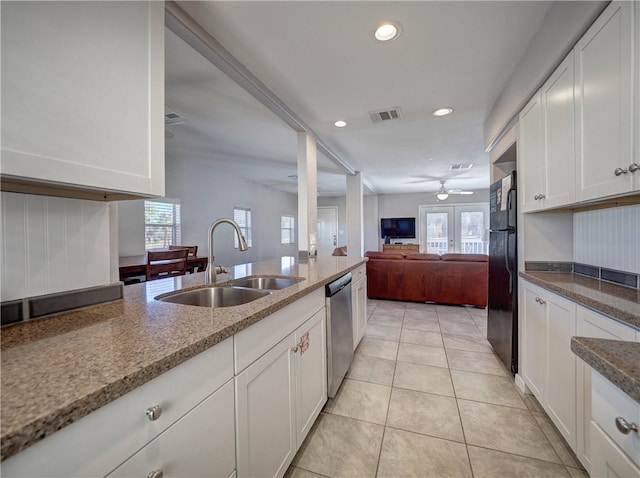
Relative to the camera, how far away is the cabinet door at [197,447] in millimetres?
626

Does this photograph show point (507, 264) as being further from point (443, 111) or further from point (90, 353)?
point (90, 353)

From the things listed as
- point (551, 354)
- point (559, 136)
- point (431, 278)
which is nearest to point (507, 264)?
point (551, 354)

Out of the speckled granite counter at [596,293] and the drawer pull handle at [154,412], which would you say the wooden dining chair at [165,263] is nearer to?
the drawer pull handle at [154,412]

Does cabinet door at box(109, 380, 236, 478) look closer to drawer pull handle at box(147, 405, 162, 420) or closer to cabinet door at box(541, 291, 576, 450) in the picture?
drawer pull handle at box(147, 405, 162, 420)

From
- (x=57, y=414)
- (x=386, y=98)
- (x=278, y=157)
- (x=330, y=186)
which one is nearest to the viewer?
(x=57, y=414)

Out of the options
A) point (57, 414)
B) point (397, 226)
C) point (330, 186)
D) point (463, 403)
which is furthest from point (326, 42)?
point (397, 226)

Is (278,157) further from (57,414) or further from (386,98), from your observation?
(57,414)

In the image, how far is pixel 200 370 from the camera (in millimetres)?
781

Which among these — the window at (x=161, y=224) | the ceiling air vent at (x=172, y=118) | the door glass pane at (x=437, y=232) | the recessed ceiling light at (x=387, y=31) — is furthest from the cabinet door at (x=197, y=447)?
the door glass pane at (x=437, y=232)

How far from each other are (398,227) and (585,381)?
24.6 ft

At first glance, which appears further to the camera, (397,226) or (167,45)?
(397,226)

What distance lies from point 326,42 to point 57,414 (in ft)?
7.01

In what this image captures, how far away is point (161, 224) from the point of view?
474cm

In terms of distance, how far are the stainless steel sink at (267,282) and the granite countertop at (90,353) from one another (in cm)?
65
